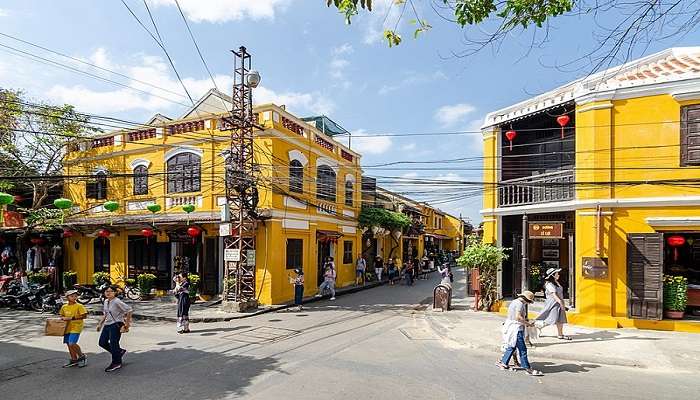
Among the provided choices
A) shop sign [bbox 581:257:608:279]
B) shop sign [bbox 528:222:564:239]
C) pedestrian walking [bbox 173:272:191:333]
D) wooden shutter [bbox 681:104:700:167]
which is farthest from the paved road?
wooden shutter [bbox 681:104:700:167]

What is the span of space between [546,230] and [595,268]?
5.59ft

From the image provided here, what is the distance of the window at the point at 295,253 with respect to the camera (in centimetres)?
1691

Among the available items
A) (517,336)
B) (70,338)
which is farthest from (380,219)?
(70,338)

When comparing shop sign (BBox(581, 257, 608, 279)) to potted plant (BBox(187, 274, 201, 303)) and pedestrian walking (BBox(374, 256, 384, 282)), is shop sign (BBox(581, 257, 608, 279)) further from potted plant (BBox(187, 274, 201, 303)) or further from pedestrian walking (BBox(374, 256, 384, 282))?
pedestrian walking (BBox(374, 256, 384, 282))

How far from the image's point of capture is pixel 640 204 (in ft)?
37.8

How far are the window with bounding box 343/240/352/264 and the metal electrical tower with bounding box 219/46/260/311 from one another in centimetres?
772

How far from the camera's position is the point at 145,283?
55.9 feet

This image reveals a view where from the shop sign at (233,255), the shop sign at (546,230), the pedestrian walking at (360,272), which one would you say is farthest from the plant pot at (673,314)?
the pedestrian walking at (360,272)

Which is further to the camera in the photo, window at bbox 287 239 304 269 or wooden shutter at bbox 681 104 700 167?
window at bbox 287 239 304 269

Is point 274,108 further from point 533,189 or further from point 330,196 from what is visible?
point 533,189

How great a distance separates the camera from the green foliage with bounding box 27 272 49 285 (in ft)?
61.3

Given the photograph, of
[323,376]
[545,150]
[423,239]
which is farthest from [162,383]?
[423,239]

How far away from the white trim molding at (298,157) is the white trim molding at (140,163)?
241 inches

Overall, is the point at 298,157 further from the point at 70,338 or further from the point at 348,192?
the point at 70,338
